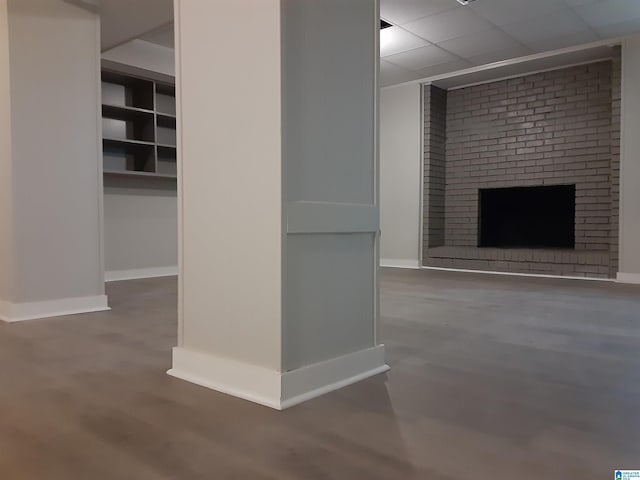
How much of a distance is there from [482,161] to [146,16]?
15.4 ft

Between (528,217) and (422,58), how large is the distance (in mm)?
2664

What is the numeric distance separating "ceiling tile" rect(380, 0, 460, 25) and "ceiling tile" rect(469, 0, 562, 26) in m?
0.25

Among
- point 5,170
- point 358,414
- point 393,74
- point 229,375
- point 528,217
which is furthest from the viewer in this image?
point 528,217

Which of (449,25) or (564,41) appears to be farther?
(564,41)

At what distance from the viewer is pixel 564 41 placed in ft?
18.1

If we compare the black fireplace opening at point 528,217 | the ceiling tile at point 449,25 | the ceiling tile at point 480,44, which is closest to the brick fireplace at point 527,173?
the black fireplace opening at point 528,217

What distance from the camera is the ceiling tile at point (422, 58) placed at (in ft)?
19.5

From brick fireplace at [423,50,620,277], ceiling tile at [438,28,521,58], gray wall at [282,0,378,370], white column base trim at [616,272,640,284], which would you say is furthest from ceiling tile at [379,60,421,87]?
gray wall at [282,0,378,370]

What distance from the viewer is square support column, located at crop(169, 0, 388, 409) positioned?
6.08 feet

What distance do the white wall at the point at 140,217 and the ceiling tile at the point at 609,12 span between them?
4.54 m

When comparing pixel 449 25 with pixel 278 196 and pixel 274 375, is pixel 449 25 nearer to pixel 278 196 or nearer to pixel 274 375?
pixel 278 196

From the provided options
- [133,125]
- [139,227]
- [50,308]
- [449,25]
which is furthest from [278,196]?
[133,125]

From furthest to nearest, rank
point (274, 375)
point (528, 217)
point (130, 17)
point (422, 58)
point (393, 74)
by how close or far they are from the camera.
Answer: point (528, 217) < point (393, 74) < point (422, 58) < point (130, 17) < point (274, 375)

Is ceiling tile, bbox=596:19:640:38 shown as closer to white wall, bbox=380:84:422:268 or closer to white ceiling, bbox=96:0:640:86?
white ceiling, bbox=96:0:640:86
